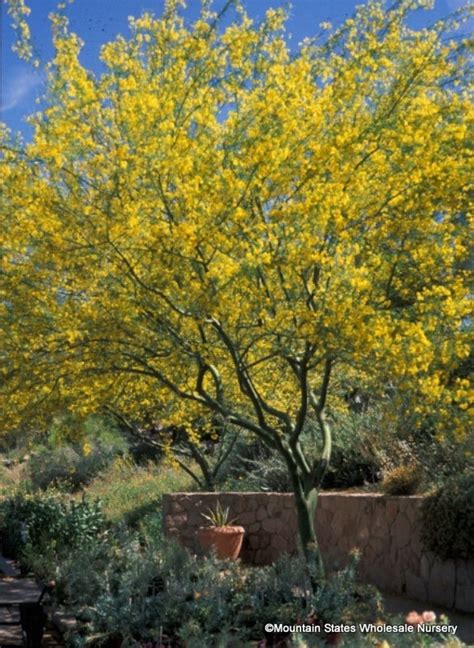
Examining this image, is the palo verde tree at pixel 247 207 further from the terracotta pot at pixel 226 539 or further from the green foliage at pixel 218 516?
the green foliage at pixel 218 516

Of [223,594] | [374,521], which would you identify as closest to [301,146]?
[223,594]

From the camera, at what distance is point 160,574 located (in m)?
6.59

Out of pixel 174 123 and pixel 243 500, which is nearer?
pixel 174 123

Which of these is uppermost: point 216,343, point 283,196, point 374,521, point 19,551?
point 283,196

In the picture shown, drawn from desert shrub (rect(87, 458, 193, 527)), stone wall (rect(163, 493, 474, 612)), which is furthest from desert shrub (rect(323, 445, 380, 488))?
desert shrub (rect(87, 458, 193, 527))

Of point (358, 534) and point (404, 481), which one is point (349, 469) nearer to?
point (358, 534)

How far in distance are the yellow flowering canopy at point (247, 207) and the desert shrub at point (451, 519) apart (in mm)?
2091

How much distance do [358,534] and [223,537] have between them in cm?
195

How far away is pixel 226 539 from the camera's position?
38.1ft

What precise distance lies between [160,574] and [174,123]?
125 inches

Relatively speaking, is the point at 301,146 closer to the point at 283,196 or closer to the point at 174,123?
the point at 283,196

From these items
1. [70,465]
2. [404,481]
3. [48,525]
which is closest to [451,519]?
[404,481]

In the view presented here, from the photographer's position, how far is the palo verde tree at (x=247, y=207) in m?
6.30

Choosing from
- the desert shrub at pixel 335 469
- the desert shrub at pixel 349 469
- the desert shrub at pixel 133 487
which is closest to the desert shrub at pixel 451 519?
the desert shrub at pixel 335 469
